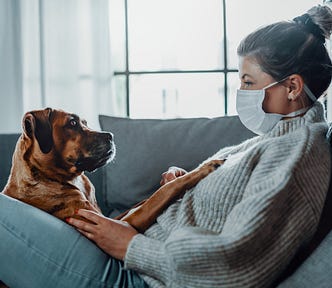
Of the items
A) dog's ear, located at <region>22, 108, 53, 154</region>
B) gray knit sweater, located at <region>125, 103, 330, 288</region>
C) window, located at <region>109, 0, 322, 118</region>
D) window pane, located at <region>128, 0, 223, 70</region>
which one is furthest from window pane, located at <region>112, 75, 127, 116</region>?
gray knit sweater, located at <region>125, 103, 330, 288</region>

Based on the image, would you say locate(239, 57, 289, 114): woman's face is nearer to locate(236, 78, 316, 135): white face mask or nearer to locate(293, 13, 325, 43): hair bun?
locate(236, 78, 316, 135): white face mask

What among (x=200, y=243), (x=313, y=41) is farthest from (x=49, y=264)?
(x=313, y=41)

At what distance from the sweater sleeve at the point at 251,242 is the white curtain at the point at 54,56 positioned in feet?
5.44

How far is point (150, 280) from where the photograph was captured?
3.48 feet

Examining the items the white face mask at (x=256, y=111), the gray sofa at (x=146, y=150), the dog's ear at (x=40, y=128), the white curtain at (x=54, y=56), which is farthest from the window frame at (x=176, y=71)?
Answer: the dog's ear at (x=40, y=128)

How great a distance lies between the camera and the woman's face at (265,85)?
4.12ft

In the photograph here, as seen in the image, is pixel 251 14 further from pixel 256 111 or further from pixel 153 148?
pixel 256 111

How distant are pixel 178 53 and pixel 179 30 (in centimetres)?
13

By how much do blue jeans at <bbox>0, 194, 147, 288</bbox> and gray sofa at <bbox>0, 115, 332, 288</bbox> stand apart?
590 mm

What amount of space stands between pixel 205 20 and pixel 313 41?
1.59 metres

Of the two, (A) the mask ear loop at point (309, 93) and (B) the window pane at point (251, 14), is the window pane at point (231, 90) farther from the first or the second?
(A) the mask ear loop at point (309, 93)

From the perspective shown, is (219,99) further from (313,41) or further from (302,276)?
(302,276)

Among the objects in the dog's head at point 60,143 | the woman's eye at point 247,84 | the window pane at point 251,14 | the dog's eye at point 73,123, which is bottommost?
the dog's head at point 60,143

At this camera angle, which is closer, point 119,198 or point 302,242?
point 302,242
